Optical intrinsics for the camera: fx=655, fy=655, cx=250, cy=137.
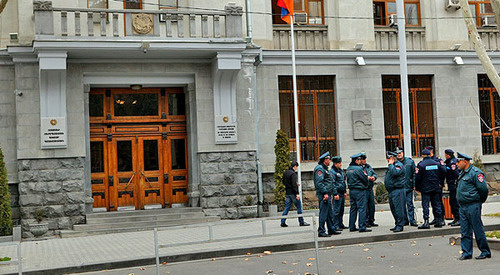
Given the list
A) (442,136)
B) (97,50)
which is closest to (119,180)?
(97,50)

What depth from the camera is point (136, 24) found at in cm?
1923

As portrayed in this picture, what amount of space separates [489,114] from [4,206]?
53.9ft

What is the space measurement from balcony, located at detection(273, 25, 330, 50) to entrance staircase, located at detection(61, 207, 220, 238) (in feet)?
20.4

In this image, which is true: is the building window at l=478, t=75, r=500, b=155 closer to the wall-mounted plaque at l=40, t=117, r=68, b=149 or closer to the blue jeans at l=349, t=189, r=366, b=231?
the blue jeans at l=349, t=189, r=366, b=231

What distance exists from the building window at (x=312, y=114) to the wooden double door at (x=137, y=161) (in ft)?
11.5

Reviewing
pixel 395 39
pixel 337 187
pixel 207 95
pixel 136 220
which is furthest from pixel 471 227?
pixel 395 39

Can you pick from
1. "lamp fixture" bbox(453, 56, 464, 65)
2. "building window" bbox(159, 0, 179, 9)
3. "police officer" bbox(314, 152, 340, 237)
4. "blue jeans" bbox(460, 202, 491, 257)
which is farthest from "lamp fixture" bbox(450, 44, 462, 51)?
"blue jeans" bbox(460, 202, 491, 257)

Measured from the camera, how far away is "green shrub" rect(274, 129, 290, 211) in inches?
784

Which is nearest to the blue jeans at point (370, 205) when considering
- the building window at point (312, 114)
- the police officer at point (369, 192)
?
the police officer at point (369, 192)

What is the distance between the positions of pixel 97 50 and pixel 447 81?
12086 millimetres

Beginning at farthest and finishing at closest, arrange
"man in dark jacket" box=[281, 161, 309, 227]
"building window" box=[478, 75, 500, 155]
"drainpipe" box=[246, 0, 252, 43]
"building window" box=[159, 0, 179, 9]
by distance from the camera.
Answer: "building window" box=[478, 75, 500, 155] → "drainpipe" box=[246, 0, 252, 43] → "building window" box=[159, 0, 179, 9] → "man in dark jacket" box=[281, 161, 309, 227]

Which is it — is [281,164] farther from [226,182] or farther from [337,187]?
[337,187]

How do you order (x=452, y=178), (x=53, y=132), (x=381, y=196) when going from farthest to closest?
(x=381, y=196) → (x=53, y=132) → (x=452, y=178)

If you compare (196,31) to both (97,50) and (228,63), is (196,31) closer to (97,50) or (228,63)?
(228,63)
